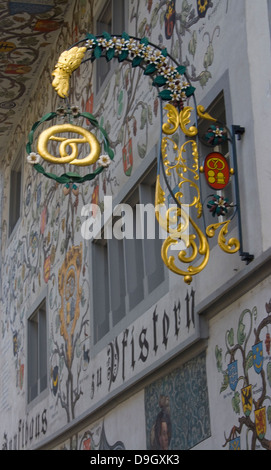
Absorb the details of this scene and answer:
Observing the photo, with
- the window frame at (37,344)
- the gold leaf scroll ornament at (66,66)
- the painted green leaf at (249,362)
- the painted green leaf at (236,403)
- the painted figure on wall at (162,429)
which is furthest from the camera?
the window frame at (37,344)

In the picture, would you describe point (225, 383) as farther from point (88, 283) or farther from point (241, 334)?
point (88, 283)

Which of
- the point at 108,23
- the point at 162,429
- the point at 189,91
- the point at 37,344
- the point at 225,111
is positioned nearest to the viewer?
the point at 189,91

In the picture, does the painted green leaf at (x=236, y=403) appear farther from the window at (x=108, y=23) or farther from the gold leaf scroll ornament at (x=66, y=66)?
the window at (x=108, y=23)

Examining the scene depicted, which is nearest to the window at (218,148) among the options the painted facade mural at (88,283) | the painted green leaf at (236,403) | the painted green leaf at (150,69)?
the painted facade mural at (88,283)

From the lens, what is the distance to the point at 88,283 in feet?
40.7

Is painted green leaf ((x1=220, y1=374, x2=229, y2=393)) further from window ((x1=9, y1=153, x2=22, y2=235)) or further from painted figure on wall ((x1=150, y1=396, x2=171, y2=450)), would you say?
window ((x1=9, y1=153, x2=22, y2=235))

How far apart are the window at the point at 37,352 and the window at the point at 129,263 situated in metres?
2.91

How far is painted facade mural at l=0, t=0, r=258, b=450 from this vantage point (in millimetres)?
8914

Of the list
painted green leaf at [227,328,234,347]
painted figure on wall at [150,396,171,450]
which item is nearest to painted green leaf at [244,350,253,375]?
painted green leaf at [227,328,234,347]

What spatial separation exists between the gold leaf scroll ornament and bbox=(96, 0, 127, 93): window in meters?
4.38

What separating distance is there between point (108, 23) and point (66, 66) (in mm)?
5520

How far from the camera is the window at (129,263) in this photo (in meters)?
10.4

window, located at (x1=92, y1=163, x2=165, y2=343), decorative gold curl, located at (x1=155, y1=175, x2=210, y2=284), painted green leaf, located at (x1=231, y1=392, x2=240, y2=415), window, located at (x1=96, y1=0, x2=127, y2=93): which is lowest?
painted green leaf, located at (x1=231, y1=392, x2=240, y2=415)

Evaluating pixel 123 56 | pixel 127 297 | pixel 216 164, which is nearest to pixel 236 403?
pixel 216 164
